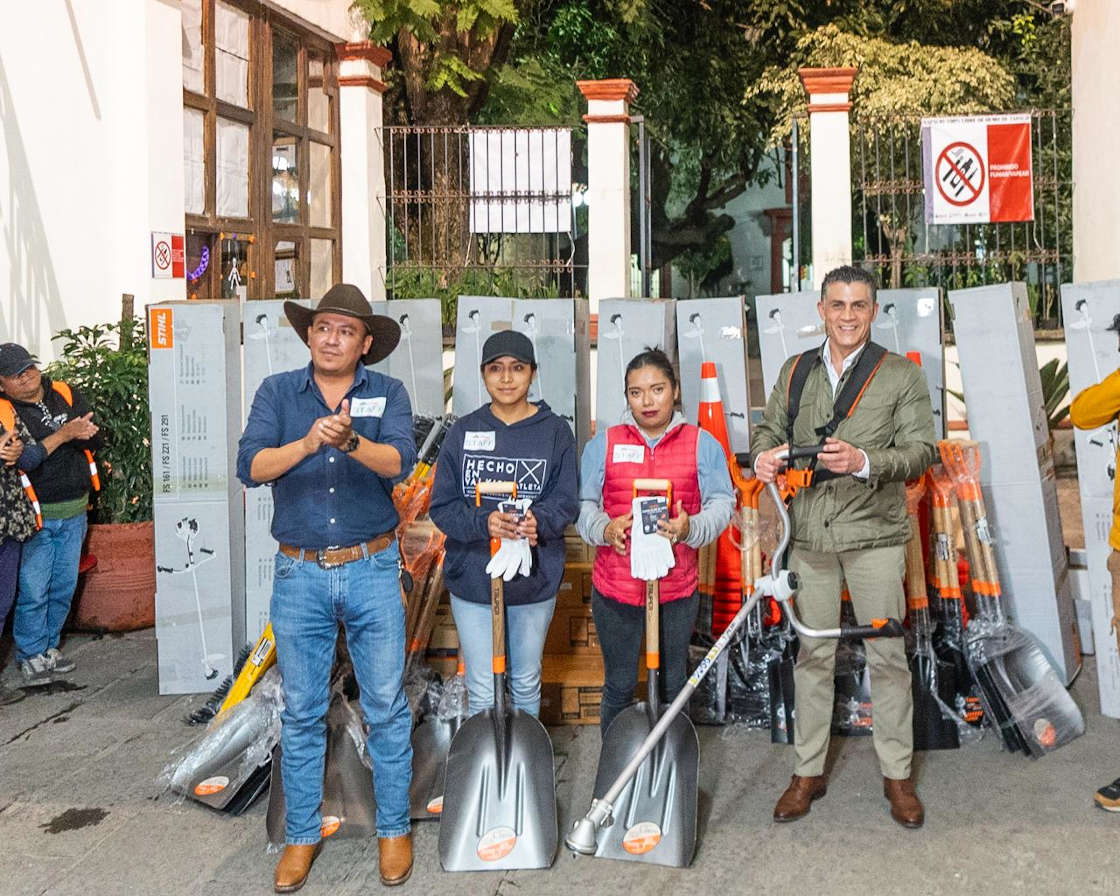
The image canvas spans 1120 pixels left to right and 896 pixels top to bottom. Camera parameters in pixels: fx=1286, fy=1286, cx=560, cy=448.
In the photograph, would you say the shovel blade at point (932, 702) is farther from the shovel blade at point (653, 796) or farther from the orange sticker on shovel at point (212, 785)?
the orange sticker on shovel at point (212, 785)

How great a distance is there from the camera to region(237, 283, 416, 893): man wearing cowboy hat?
3.88 metres

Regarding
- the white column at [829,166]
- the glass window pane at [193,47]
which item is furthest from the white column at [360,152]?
the white column at [829,166]

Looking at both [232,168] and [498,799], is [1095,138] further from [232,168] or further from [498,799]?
[498,799]

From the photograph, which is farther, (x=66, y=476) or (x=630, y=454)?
(x=66, y=476)

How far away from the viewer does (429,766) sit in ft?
15.4

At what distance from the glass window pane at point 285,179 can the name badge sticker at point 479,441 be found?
753 cm

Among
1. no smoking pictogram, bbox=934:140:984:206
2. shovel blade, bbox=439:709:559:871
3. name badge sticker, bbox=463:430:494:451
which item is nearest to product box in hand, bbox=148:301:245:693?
name badge sticker, bbox=463:430:494:451

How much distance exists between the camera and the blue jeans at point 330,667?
390 cm

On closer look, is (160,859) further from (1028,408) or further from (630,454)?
(1028,408)

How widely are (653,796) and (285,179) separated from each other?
8.65m

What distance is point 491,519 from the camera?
13.8 feet

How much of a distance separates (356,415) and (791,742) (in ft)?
7.78

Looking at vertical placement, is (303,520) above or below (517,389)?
below

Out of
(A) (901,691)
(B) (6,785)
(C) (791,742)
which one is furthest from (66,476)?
(A) (901,691)
